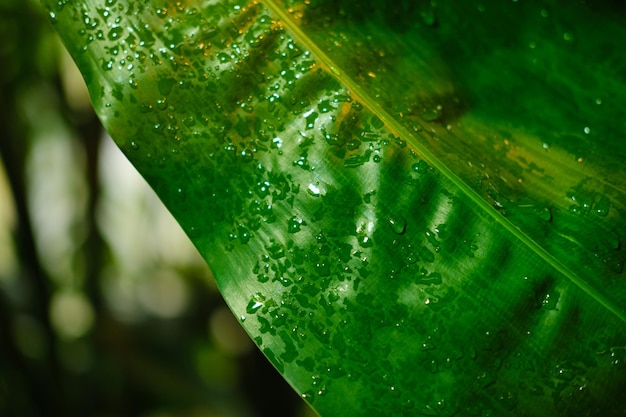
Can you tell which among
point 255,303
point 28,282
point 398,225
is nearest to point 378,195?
point 398,225

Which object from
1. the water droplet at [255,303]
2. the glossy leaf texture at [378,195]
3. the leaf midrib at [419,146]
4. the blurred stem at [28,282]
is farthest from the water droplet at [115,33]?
the blurred stem at [28,282]

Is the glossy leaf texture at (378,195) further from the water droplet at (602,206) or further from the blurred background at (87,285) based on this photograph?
the blurred background at (87,285)

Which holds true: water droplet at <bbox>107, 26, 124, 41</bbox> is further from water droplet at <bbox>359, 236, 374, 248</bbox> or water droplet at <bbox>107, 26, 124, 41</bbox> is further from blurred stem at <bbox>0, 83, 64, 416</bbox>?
blurred stem at <bbox>0, 83, 64, 416</bbox>

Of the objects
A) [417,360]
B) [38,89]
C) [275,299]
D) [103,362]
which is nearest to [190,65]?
[275,299]

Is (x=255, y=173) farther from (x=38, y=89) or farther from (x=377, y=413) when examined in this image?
(x=38, y=89)

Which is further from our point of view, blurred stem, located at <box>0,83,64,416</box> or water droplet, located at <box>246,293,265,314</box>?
blurred stem, located at <box>0,83,64,416</box>

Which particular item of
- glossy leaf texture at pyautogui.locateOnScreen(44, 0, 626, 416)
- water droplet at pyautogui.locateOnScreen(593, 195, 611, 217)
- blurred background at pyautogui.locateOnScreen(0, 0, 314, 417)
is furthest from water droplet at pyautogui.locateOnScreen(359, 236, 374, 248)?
blurred background at pyautogui.locateOnScreen(0, 0, 314, 417)

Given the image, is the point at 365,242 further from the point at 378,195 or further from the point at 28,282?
the point at 28,282

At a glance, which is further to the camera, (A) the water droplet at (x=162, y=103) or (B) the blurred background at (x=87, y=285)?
(B) the blurred background at (x=87, y=285)
